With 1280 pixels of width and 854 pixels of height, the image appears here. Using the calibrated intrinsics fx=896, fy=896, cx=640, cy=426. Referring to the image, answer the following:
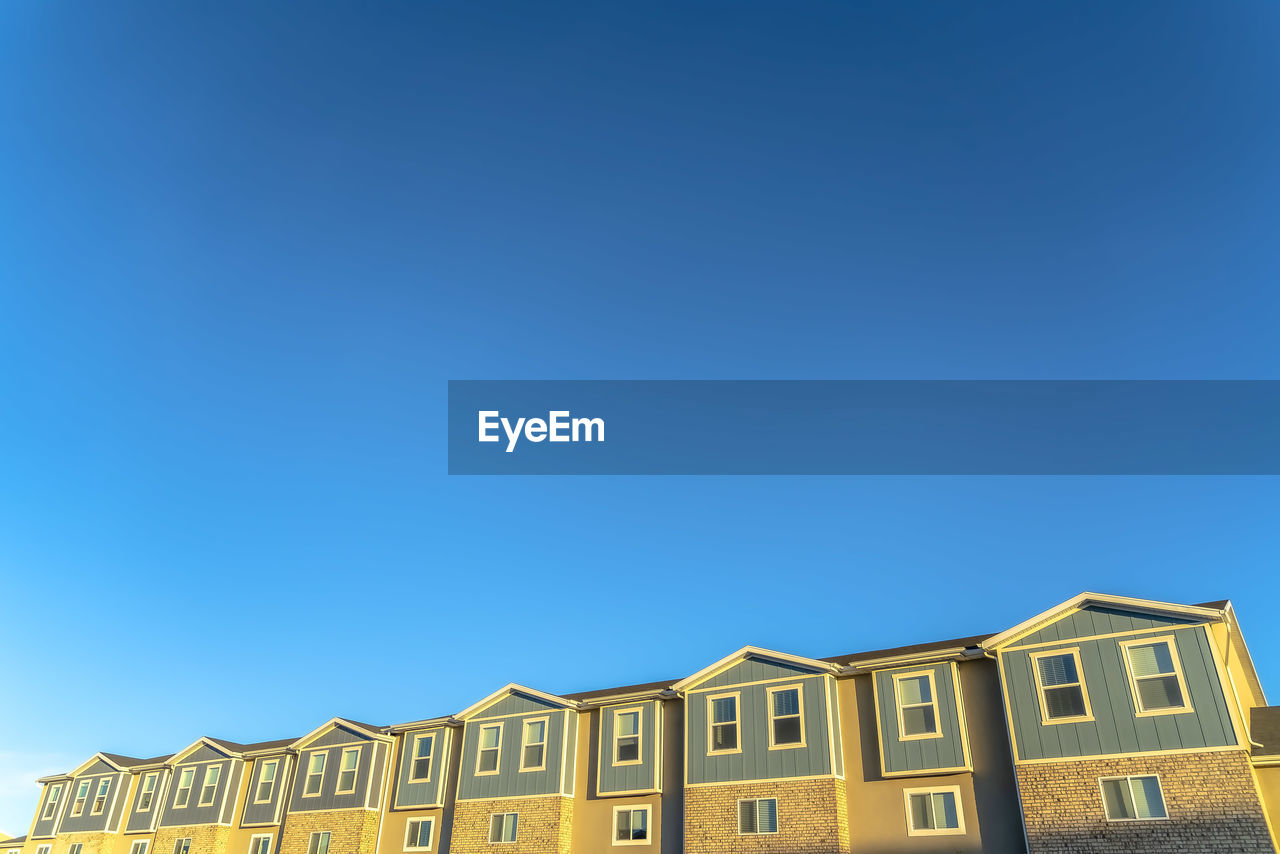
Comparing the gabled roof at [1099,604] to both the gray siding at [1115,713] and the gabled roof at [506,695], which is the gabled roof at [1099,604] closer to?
the gray siding at [1115,713]

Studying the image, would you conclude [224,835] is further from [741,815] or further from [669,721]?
[741,815]

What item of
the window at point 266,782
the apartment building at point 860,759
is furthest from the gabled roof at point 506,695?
the window at point 266,782

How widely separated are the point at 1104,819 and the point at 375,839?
28367 millimetres

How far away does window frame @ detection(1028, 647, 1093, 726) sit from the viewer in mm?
24859

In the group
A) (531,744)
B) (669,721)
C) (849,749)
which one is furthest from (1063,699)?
(531,744)

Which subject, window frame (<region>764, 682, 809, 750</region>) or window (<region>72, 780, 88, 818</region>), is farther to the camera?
window (<region>72, 780, 88, 818</region>)

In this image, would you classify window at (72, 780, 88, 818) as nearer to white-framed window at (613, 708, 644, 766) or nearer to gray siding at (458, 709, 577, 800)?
gray siding at (458, 709, 577, 800)

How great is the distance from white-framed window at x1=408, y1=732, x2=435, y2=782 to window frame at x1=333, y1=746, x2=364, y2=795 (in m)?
2.90

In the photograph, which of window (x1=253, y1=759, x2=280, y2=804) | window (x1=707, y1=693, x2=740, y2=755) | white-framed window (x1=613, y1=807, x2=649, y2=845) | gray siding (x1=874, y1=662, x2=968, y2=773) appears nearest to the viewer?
gray siding (x1=874, y1=662, x2=968, y2=773)

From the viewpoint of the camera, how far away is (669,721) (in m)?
33.1

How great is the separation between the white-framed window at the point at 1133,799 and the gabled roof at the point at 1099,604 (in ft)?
14.5

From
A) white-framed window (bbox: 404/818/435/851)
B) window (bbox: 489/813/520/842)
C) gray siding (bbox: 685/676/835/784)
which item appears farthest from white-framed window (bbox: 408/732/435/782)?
gray siding (bbox: 685/676/835/784)

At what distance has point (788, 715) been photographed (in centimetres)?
2981

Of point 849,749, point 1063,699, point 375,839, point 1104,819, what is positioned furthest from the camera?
point 375,839
